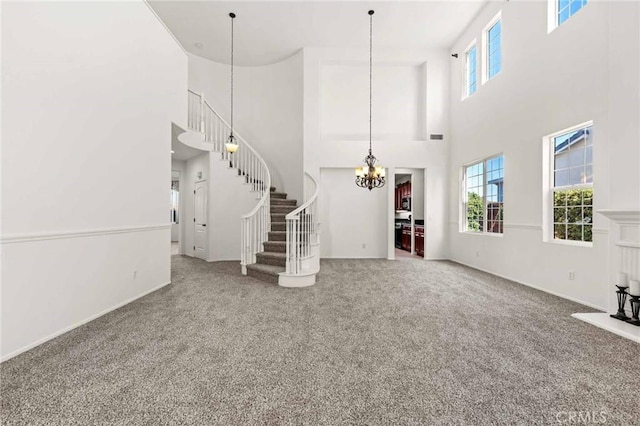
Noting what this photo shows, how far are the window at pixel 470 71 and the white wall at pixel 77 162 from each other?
6.39m

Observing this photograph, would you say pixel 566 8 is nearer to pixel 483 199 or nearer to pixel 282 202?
pixel 483 199

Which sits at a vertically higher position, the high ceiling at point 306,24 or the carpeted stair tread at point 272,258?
the high ceiling at point 306,24

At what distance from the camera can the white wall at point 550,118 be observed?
9.05 ft

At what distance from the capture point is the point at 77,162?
2.56 m

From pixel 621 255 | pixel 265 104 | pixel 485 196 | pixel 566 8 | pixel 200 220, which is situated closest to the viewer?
pixel 621 255

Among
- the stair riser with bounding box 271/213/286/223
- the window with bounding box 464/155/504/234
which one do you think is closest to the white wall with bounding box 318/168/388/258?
the stair riser with bounding box 271/213/286/223

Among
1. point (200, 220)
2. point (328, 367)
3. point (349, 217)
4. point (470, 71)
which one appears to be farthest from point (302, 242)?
point (470, 71)

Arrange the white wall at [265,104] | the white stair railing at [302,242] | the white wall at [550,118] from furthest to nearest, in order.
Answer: the white wall at [265,104], the white stair railing at [302,242], the white wall at [550,118]

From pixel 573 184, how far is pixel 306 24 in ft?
19.1

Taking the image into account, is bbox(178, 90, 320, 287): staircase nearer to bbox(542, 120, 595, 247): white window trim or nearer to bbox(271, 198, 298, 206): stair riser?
bbox(271, 198, 298, 206): stair riser

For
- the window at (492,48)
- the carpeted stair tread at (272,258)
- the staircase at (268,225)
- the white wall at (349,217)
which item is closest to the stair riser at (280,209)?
the staircase at (268,225)

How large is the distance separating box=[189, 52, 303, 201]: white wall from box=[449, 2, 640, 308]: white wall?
14.3 ft

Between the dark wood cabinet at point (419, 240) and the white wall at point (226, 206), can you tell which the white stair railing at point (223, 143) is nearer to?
the white wall at point (226, 206)

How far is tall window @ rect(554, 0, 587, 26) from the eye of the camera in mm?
3449
